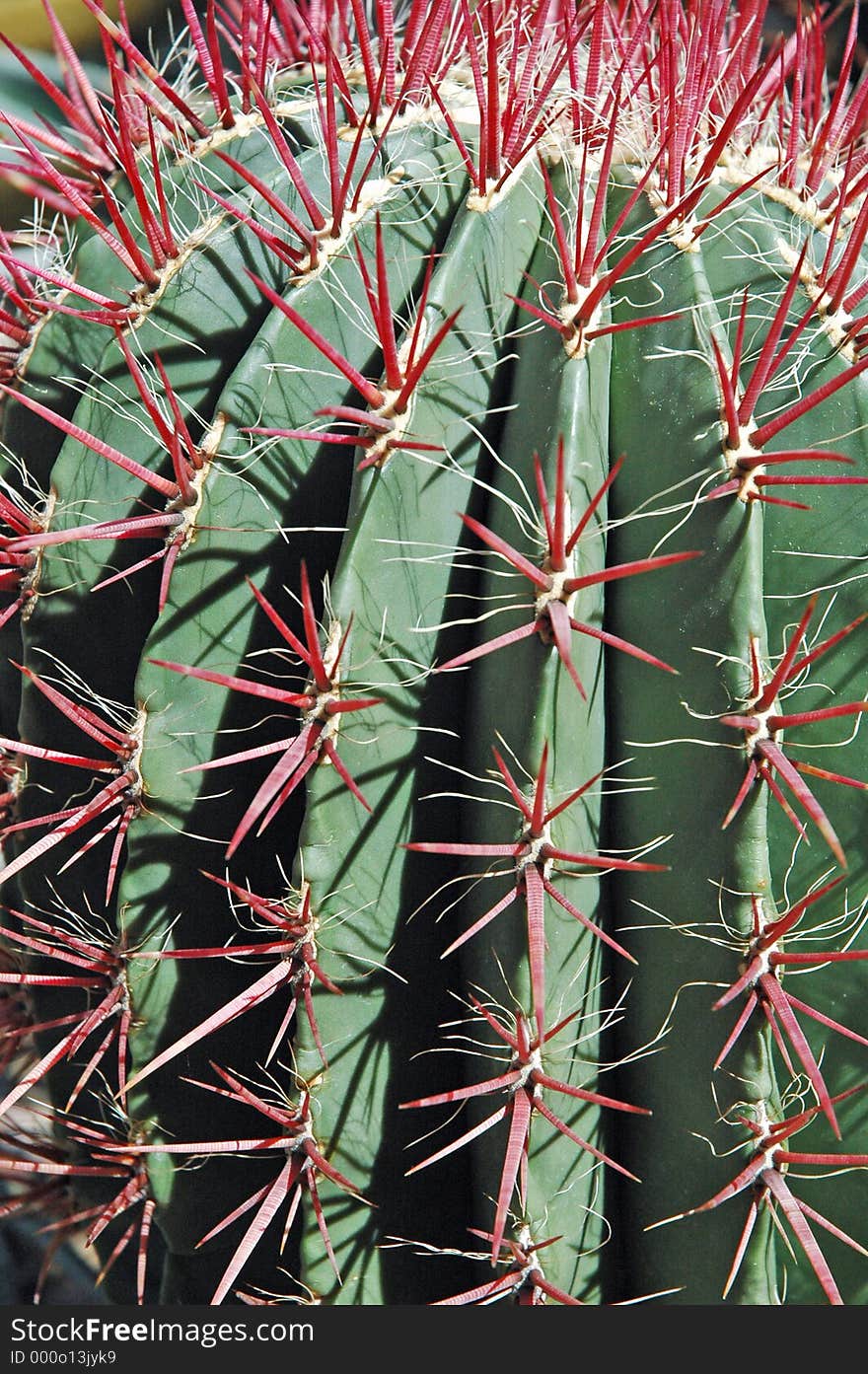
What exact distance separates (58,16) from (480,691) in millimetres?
2090

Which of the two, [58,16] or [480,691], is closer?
[480,691]

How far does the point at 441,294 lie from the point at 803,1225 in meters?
0.87

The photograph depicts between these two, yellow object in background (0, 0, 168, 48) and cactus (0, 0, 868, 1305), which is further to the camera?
yellow object in background (0, 0, 168, 48)

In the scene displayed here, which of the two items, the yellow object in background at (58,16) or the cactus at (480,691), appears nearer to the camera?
the cactus at (480,691)

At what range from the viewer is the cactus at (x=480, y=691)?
38.8 inches

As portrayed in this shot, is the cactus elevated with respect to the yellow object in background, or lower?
lower

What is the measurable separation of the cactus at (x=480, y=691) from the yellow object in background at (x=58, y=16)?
1.45 metres

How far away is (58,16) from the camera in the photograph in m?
2.38

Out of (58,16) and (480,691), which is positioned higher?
(58,16)

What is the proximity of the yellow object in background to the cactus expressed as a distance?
1447 millimetres

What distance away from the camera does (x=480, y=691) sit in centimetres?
104

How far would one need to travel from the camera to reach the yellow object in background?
93.0 inches

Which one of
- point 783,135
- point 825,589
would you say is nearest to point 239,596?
point 825,589

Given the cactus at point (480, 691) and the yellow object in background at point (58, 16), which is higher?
the yellow object in background at point (58, 16)
